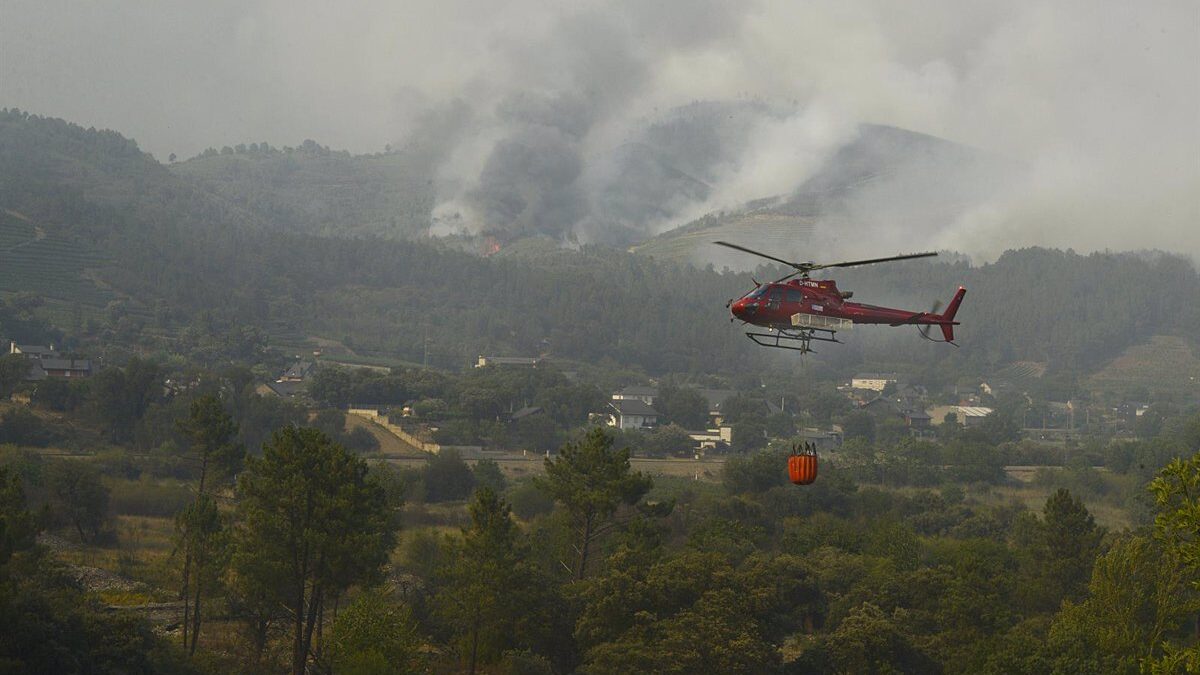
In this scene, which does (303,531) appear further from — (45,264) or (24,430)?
(45,264)

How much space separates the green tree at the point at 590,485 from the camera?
48594mm

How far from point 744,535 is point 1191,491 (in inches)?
737

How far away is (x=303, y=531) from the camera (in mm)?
37312

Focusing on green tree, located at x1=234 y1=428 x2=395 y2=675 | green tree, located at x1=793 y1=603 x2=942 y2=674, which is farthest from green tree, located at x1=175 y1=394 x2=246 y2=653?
green tree, located at x1=793 y1=603 x2=942 y2=674

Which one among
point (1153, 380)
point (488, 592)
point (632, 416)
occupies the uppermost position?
point (1153, 380)

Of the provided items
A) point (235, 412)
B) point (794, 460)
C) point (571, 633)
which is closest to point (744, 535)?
point (571, 633)

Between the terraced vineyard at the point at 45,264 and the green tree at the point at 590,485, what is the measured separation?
373 feet

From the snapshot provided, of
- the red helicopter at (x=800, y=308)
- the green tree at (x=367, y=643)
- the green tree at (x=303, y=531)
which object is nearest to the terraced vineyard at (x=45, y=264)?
the green tree at (x=303, y=531)

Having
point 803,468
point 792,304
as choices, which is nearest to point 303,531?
point 803,468

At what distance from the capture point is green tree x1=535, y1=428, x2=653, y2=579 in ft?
159

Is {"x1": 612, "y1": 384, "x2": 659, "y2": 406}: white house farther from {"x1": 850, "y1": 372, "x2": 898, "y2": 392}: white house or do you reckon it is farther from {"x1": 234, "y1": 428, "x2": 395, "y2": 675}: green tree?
{"x1": 234, "y1": 428, "x2": 395, "y2": 675}: green tree

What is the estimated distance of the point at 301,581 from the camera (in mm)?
37281

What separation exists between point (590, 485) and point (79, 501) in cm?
2443

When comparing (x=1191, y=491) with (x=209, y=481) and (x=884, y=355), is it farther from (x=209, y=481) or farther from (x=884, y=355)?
(x=884, y=355)
